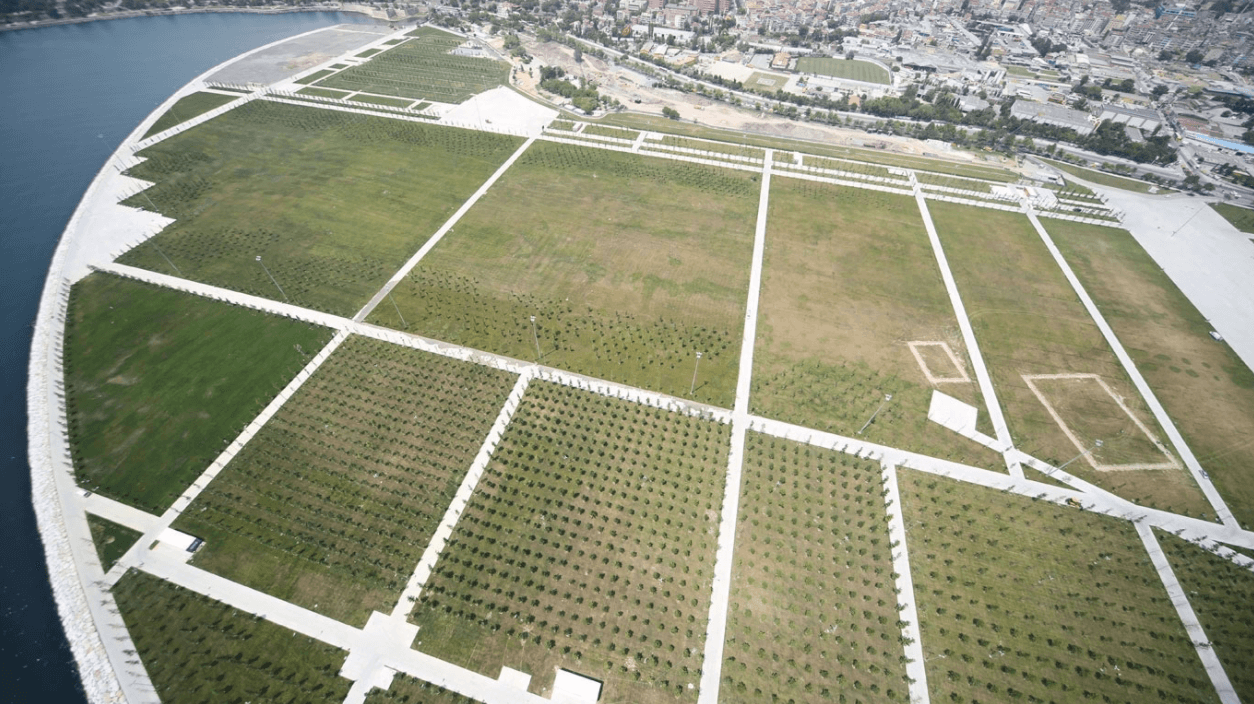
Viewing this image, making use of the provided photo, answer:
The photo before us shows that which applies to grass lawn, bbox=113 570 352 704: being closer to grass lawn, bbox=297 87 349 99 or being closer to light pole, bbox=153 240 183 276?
light pole, bbox=153 240 183 276

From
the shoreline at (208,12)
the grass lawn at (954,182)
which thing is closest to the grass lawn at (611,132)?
the grass lawn at (954,182)

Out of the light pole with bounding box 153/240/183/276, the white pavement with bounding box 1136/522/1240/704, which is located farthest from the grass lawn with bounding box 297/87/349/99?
the white pavement with bounding box 1136/522/1240/704

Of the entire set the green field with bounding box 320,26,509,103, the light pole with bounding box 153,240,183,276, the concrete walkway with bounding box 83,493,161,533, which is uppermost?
the green field with bounding box 320,26,509,103

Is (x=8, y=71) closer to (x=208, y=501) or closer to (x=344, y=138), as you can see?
(x=344, y=138)

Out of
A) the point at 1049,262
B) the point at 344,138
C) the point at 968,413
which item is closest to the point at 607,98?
the point at 344,138

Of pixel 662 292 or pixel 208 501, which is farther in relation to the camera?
pixel 662 292

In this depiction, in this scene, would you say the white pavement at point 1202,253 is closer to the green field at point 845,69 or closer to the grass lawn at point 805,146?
the grass lawn at point 805,146
